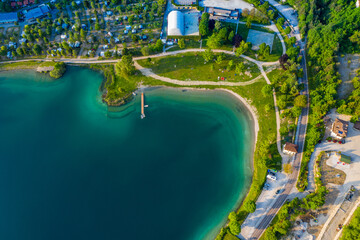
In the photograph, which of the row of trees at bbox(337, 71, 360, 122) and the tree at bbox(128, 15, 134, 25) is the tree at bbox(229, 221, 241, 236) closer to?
the row of trees at bbox(337, 71, 360, 122)

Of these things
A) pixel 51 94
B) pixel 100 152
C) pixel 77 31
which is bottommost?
pixel 100 152

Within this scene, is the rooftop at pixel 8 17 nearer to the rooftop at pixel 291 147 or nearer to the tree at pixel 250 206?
the tree at pixel 250 206

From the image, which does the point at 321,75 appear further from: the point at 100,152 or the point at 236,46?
the point at 100,152

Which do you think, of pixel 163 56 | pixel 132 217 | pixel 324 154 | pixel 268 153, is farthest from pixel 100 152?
pixel 324 154

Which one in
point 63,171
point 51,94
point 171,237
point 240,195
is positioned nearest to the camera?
point 171,237

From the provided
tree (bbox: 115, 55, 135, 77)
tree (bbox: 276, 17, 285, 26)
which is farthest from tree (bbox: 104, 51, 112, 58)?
tree (bbox: 276, 17, 285, 26)
